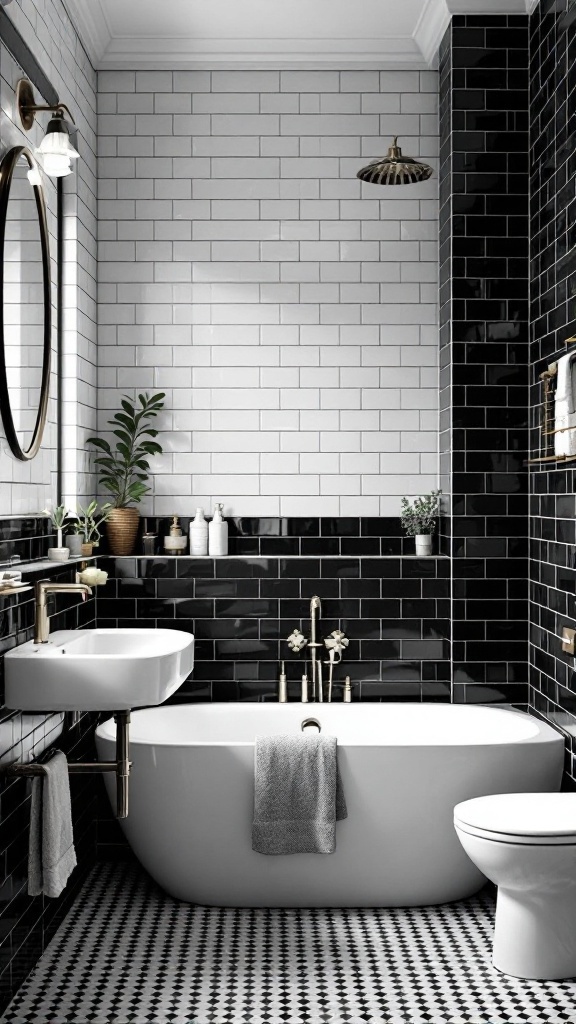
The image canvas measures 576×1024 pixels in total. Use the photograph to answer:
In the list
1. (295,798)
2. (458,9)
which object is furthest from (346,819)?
(458,9)

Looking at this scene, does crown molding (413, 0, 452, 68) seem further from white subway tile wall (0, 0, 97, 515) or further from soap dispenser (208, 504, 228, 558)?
soap dispenser (208, 504, 228, 558)

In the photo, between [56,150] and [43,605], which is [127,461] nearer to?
[43,605]

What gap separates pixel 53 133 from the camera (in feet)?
9.80

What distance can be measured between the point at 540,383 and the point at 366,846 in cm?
204

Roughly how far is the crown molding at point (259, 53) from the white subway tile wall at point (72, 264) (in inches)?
8.3

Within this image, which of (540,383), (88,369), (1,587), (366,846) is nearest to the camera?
(1,587)

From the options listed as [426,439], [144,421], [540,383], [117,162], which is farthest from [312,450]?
[117,162]

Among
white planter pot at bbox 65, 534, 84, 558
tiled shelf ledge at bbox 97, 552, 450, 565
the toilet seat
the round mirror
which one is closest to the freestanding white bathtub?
the toilet seat

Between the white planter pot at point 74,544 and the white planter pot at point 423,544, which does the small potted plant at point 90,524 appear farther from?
the white planter pot at point 423,544

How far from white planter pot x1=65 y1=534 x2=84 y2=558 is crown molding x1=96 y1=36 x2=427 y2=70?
2.30 meters

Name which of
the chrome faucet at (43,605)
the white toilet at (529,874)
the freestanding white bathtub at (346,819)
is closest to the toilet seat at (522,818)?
the white toilet at (529,874)

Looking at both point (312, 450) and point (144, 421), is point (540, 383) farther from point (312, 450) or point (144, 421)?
point (144, 421)

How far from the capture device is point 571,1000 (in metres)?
2.82

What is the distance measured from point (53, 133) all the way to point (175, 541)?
6.14 ft
